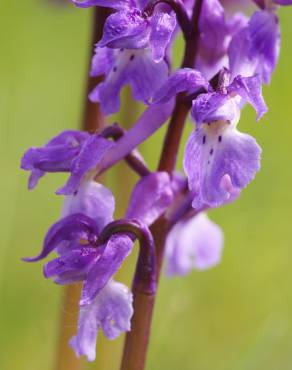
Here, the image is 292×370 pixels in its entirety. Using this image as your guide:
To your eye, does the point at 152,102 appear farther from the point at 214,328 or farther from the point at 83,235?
the point at 214,328

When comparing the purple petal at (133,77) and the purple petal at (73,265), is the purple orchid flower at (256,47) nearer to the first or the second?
the purple petal at (133,77)

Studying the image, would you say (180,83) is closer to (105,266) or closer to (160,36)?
(160,36)

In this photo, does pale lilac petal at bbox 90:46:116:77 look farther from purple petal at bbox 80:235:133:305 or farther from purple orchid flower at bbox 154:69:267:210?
purple petal at bbox 80:235:133:305

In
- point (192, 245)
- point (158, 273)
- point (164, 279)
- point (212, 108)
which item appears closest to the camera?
point (212, 108)

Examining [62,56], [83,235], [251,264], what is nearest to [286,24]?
[62,56]

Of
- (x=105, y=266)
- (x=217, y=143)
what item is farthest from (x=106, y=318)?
(x=217, y=143)

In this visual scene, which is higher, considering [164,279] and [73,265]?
[73,265]
